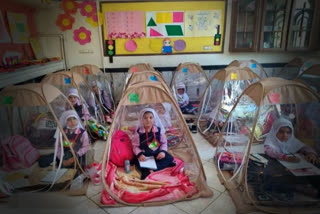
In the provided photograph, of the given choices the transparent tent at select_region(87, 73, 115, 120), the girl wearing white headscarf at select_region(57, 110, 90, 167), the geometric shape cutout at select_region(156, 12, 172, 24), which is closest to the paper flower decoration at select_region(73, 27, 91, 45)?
the transparent tent at select_region(87, 73, 115, 120)

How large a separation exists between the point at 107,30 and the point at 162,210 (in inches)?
106

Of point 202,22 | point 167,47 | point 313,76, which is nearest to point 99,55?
point 167,47

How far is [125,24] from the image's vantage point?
316 cm

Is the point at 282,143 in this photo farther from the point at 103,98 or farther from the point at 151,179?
the point at 103,98

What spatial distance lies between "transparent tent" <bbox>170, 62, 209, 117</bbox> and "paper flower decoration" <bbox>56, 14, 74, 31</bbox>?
1681 millimetres

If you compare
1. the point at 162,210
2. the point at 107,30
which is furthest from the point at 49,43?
the point at 162,210

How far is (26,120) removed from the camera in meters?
1.67

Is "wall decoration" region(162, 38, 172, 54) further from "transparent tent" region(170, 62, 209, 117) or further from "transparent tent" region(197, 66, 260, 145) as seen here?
"transparent tent" region(197, 66, 260, 145)

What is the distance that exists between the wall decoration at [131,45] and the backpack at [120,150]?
1755 mm

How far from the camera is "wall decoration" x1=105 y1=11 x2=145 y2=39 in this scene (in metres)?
3.12

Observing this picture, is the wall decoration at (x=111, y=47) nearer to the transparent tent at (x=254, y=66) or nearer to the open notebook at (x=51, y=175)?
the transparent tent at (x=254, y=66)

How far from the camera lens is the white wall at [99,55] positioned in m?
3.01

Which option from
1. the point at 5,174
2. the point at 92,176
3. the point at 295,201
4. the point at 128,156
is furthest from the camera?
the point at 128,156

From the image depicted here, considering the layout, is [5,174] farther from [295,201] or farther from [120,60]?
[120,60]
